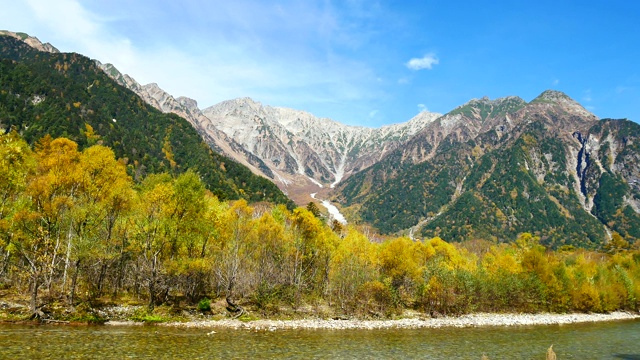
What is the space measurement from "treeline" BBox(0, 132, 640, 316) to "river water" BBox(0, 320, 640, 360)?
8.55m

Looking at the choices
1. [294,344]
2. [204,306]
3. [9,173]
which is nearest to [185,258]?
[204,306]

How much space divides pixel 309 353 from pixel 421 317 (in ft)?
113

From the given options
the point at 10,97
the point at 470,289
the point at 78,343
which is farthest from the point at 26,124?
the point at 470,289

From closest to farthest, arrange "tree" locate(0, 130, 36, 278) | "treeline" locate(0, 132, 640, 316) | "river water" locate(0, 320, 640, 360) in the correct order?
1. "river water" locate(0, 320, 640, 360)
2. "tree" locate(0, 130, 36, 278)
3. "treeline" locate(0, 132, 640, 316)

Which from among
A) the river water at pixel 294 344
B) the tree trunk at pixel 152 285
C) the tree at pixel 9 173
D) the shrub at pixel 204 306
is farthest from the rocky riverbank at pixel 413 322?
the tree at pixel 9 173

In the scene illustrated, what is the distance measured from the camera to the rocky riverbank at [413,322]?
44.8 m

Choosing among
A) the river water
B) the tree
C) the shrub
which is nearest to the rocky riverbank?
the river water

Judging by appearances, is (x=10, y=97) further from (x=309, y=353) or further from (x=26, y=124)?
(x=309, y=353)

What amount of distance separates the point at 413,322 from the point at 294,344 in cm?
2643

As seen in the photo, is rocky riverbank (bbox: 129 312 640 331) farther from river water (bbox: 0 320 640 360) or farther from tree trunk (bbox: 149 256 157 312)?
tree trunk (bbox: 149 256 157 312)

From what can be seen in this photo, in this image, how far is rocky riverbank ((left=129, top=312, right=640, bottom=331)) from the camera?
44.8 meters

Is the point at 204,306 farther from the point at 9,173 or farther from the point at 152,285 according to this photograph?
the point at 9,173

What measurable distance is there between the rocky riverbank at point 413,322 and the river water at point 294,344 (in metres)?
2.70

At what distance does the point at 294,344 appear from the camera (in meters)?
36.2
